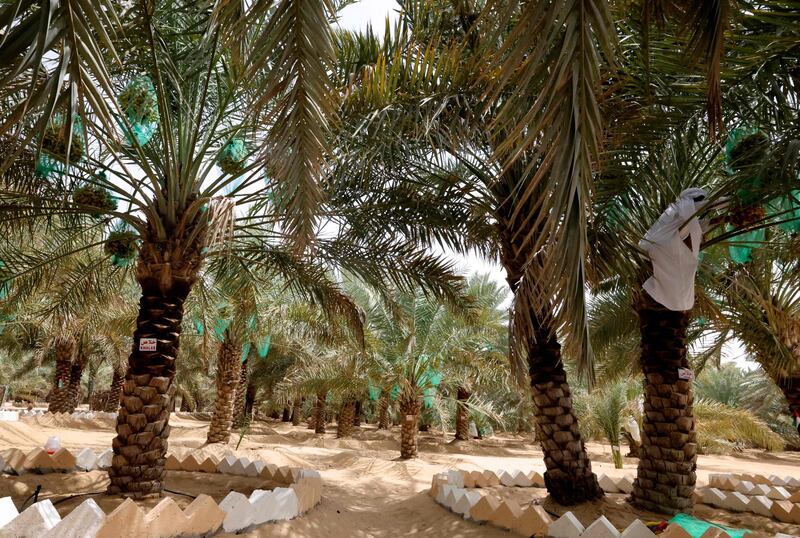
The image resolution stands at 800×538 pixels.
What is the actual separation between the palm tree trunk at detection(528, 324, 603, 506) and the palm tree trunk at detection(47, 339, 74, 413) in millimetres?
18035

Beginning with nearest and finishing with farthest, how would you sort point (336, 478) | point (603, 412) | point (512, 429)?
point (336, 478) < point (603, 412) < point (512, 429)

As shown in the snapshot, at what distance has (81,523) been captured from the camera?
271 cm

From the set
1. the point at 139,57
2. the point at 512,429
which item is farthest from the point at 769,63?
the point at 512,429

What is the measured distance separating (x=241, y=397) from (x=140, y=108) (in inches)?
555

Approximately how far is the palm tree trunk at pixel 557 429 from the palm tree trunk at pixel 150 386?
147 inches

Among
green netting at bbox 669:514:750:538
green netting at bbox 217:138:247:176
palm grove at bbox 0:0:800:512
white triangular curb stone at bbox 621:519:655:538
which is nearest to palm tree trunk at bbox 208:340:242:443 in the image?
palm grove at bbox 0:0:800:512

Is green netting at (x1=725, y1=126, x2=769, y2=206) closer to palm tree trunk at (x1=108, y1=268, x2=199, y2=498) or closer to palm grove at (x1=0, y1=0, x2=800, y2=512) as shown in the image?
palm grove at (x1=0, y1=0, x2=800, y2=512)

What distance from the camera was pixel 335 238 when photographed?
6.19 m

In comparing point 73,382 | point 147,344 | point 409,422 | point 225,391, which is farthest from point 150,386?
point 73,382

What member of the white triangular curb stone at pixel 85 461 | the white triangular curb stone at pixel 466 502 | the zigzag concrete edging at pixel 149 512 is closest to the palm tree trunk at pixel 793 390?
the white triangular curb stone at pixel 466 502

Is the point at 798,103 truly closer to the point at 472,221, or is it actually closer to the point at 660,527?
the point at 472,221

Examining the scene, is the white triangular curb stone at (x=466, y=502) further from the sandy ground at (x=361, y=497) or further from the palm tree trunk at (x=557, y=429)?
the palm tree trunk at (x=557, y=429)

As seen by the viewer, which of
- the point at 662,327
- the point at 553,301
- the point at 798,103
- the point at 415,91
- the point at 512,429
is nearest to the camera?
the point at 553,301

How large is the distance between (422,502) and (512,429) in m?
20.8
